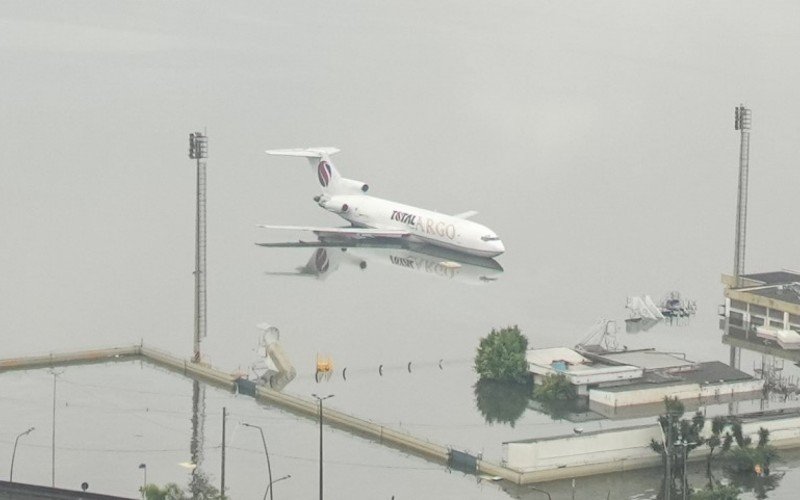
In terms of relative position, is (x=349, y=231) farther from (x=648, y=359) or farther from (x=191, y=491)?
(x=191, y=491)

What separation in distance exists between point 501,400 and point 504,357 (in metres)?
3.86

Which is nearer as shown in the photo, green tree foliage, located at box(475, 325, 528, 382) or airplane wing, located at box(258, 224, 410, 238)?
green tree foliage, located at box(475, 325, 528, 382)

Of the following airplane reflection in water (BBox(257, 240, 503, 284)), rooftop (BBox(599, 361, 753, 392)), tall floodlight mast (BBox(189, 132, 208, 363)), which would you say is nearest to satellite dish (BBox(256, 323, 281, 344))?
tall floodlight mast (BBox(189, 132, 208, 363))

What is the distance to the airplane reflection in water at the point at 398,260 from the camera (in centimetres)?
18500

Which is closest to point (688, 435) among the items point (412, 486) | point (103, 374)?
point (412, 486)

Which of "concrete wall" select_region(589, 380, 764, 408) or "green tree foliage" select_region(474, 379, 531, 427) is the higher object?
"concrete wall" select_region(589, 380, 764, 408)

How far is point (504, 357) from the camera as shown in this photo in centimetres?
13862

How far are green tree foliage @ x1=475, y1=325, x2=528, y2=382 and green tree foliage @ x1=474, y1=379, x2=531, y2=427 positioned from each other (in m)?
0.60

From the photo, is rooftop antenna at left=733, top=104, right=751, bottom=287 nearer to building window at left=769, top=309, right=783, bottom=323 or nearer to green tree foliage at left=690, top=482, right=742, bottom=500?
building window at left=769, top=309, right=783, bottom=323

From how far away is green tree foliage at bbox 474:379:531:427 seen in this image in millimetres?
131875

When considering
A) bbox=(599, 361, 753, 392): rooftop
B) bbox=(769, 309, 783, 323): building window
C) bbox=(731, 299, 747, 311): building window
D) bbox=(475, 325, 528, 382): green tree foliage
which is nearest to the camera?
bbox=(599, 361, 753, 392): rooftop

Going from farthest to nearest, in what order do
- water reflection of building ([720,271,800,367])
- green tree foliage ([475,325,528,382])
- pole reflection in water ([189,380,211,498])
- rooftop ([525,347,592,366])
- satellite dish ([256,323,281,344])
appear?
water reflection of building ([720,271,800,367]) < satellite dish ([256,323,281,344]) < rooftop ([525,347,592,366]) < green tree foliage ([475,325,528,382]) < pole reflection in water ([189,380,211,498])

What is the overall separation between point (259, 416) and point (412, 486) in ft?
59.1

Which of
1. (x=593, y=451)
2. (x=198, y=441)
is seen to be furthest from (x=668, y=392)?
(x=198, y=441)
